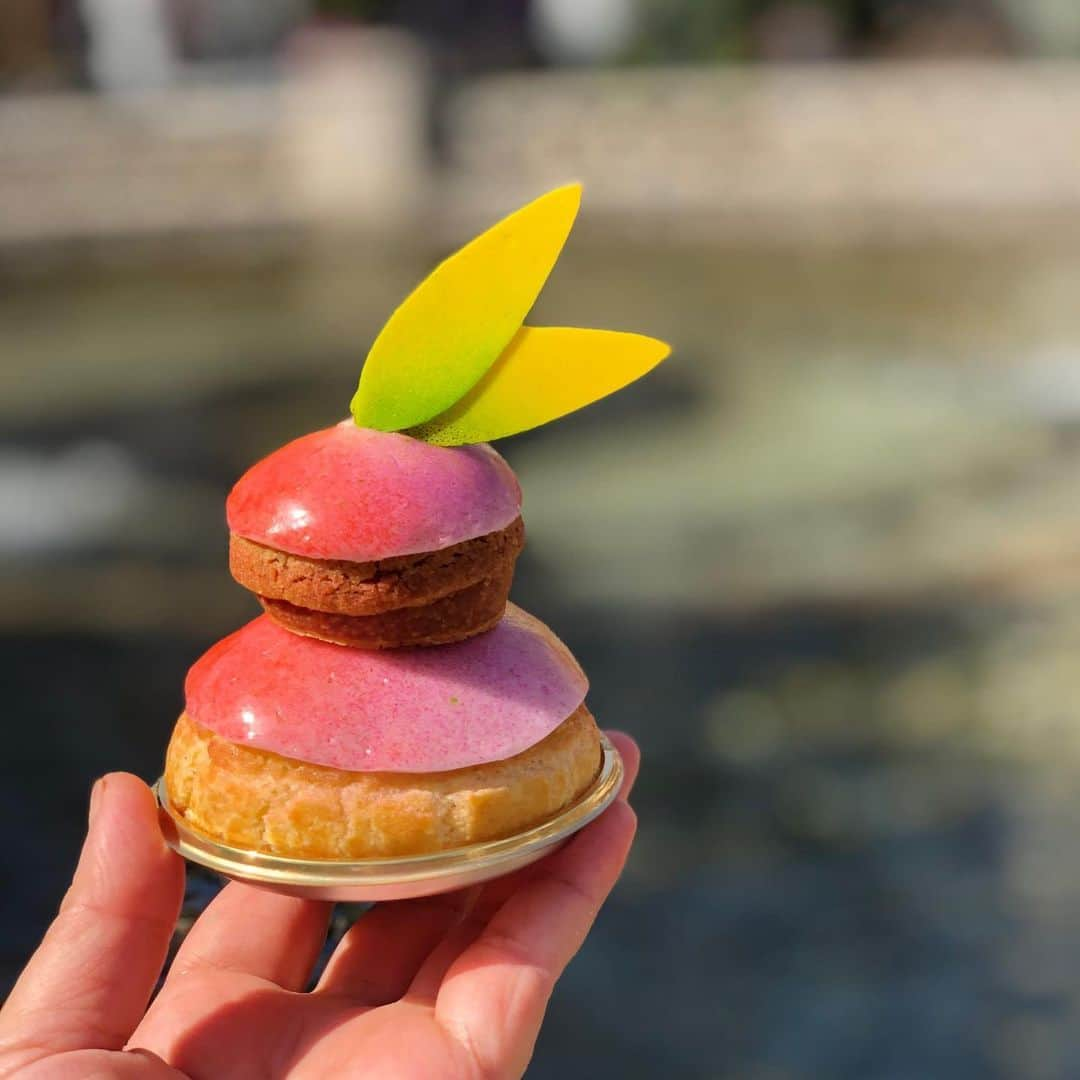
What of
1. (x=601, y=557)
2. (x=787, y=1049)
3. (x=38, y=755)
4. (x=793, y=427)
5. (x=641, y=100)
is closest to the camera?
(x=787, y=1049)

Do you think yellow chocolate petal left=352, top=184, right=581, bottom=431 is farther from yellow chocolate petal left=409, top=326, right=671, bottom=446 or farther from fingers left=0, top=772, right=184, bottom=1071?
fingers left=0, top=772, right=184, bottom=1071

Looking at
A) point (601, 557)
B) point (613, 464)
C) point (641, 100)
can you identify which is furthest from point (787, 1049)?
point (641, 100)

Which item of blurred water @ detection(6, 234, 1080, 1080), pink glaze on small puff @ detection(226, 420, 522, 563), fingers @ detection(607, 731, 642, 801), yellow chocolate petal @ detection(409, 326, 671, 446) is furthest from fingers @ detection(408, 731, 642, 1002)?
blurred water @ detection(6, 234, 1080, 1080)

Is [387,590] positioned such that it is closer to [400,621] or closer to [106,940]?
[400,621]

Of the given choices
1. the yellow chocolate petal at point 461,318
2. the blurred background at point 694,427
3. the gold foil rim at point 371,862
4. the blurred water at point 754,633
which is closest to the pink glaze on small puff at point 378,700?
the gold foil rim at point 371,862

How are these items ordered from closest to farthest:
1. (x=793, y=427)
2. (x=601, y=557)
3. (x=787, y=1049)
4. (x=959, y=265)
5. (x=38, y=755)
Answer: (x=787, y=1049) → (x=38, y=755) → (x=601, y=557) → (x=793, y=427) → (x=959, y=265)

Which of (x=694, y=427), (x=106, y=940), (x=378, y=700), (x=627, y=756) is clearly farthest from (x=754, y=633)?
(x=106, y=940)

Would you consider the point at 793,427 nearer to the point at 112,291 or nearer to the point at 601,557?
the point at 601,557
